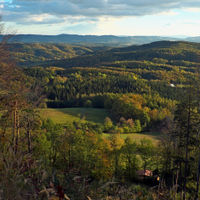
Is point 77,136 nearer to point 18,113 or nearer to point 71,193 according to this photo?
point 18,113

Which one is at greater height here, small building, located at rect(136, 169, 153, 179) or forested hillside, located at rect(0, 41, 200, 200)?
forested hillside, located at rect(0, 41, 200, 200)

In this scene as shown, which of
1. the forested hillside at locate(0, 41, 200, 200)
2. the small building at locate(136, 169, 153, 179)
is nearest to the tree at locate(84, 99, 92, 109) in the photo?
the forested hillside at locate(0, 41, 200, 200)

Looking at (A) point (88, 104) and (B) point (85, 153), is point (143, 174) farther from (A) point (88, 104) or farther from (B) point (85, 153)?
(A) point (88, 104)

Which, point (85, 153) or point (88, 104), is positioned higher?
point (85, 153)

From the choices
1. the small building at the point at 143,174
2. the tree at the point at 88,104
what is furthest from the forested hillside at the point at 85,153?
the tree at the point at 88,104

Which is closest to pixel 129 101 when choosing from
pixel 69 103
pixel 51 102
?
pixel 69 103

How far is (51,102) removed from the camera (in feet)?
412

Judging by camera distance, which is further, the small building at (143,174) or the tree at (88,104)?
the tree at (88,104)

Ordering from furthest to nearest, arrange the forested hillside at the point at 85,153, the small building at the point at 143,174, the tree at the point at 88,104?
the tree at the point at 88,104 → the small building at the point at 143,174 → the forested hillside at the point at 85,153

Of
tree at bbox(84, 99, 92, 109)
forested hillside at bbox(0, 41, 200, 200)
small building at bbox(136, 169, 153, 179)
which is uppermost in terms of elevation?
forested hillside at bbox(0, 41, 200, 200)

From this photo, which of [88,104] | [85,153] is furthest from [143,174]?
[88,104]

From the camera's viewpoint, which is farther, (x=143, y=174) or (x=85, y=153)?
(x=143, y=174)

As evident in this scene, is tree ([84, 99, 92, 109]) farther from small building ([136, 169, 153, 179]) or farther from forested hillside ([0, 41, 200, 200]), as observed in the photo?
small building ([136, 169, 153, 179])

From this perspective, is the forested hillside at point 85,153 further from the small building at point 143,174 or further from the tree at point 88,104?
the tree at point 88,104
